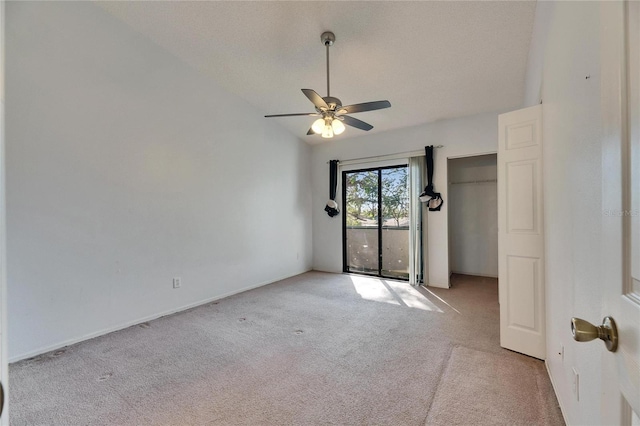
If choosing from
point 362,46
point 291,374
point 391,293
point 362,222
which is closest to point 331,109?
point 362,46

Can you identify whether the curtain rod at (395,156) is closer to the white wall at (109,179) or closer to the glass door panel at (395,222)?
the glass door panel at (395,222)

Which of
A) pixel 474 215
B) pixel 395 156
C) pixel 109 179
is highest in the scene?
pixel 395 156

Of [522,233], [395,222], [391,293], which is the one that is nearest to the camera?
[522,233]

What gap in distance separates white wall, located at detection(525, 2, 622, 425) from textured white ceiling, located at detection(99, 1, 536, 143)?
2.35 feet

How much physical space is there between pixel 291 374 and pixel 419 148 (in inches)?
155

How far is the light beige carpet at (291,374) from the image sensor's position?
5.40 feet

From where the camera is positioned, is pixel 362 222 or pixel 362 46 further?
pixel 362 222

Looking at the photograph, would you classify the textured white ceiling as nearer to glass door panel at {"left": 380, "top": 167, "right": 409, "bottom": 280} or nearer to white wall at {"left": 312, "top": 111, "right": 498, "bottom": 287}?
white wall at {"left": 312, "top": 111, "right": 498, "bottom": 287}

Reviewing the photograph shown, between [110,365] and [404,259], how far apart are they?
432cm

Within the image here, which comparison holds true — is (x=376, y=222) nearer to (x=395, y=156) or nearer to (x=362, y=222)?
(x=362, y=222)

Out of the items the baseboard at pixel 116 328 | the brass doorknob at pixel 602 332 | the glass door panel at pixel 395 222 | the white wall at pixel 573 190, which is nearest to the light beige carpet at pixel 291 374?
the baseboard at pixel 116 328

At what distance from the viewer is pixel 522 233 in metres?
2.23

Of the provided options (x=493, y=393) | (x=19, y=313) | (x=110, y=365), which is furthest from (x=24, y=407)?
(x=493, y=393)

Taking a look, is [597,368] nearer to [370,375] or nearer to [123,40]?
[370,375]
